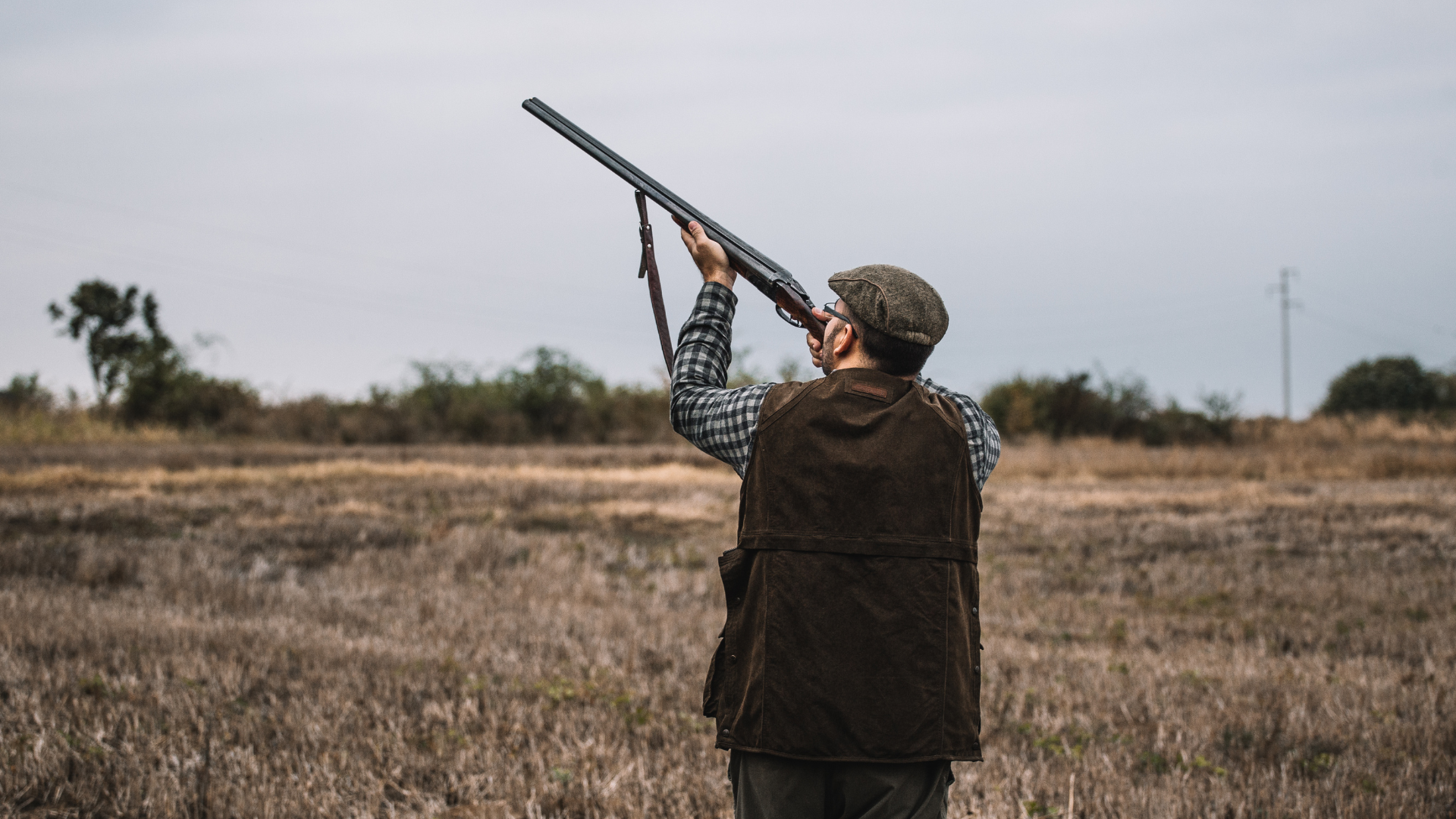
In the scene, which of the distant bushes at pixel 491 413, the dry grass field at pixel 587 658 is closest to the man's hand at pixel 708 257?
the dry grass field at pixel 587 658

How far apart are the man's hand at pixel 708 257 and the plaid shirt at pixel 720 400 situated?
87mm

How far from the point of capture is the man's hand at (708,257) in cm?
282

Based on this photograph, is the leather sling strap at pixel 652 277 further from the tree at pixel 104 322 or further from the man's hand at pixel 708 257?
the tree at pixel 104 322

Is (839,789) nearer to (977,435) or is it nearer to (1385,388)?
(977,435)

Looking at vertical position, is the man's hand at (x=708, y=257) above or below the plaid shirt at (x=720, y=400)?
above

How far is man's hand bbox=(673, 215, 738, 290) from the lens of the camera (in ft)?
9.27

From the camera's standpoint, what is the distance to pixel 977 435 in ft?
8.01

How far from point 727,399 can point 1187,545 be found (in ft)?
40.9

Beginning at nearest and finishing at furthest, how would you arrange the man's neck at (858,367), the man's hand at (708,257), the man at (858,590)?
the man at (858,590) → the man's neck at (858,367) → the man's hand at (708,257)

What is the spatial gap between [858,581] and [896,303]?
2.14ft

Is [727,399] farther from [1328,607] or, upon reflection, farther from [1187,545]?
[1187,545]

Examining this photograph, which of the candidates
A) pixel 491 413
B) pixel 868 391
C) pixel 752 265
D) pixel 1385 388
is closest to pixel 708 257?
pixel 752 265

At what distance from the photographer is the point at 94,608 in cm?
764

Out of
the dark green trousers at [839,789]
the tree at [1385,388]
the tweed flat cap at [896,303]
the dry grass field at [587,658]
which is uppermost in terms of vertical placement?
the tree at [1385,388]
